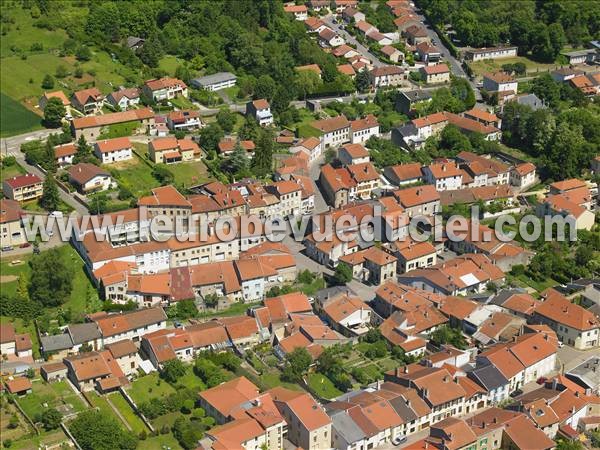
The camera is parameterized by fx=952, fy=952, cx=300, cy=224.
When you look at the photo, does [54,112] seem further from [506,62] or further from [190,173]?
[506,62]

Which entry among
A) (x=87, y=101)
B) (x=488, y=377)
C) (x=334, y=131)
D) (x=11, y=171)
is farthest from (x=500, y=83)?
(x=11, y=171)

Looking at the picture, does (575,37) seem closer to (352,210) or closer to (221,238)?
(352,210)

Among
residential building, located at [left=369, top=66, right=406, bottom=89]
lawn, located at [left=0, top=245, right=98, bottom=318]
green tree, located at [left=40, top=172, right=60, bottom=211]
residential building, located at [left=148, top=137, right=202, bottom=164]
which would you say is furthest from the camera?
residential building, located at [left=369, top=66, right=406, bottom=89]

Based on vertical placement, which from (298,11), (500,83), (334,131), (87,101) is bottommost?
(334,131)

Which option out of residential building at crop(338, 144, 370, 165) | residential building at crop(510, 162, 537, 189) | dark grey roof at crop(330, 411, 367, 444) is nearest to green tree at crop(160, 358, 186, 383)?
dark grey roof at crop(330, 411, 367, 444)

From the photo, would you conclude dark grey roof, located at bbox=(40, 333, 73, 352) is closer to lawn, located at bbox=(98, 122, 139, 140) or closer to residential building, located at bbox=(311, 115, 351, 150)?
lawn, located at bbox=(98, 122, 139, 140)

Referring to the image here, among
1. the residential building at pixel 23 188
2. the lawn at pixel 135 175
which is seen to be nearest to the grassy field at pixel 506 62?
the lawn at pixel 135 175
